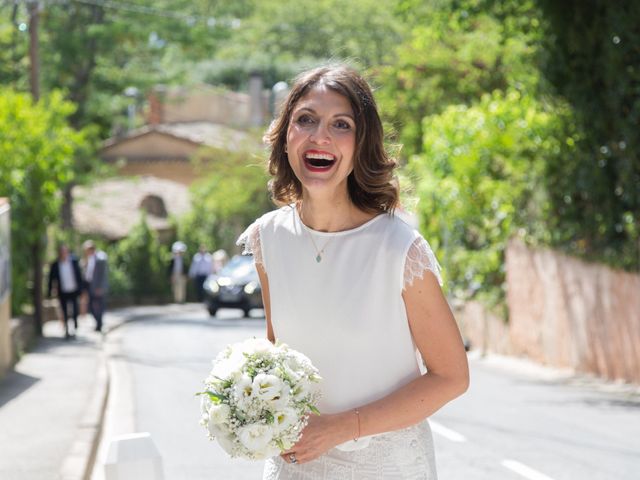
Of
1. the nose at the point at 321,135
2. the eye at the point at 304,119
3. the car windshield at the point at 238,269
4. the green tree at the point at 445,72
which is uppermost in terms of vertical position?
the green tree at the point at 445,72

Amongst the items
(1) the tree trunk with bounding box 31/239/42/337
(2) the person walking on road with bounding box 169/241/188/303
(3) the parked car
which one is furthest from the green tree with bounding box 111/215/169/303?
(1) the tree trunk with bounding box 31/239/42/337

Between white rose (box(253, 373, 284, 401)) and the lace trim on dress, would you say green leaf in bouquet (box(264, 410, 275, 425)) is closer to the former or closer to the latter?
white rose (box(253, 373, 284, 401))

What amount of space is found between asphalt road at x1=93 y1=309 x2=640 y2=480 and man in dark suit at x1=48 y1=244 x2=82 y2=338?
2580 mm

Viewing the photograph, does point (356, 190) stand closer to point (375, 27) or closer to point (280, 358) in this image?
point (280, 358)

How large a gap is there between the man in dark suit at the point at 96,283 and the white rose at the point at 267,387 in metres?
22.4

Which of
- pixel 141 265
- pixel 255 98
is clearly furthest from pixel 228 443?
pixel 255 98

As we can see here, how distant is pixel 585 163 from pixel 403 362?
602 inches

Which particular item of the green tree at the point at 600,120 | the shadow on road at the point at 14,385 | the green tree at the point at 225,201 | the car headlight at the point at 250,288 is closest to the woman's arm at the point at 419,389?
the shadow on road at the point at 14,385

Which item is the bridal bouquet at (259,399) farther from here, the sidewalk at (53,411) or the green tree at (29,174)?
the green tree at (29,174)

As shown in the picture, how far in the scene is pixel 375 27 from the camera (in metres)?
74.4

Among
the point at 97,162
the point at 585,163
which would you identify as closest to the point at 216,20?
the point at 97,162

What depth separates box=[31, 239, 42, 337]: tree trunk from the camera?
23.4 m

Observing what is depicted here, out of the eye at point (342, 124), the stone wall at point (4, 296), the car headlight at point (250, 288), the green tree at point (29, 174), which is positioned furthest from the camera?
the car headlight at point (250, 288)

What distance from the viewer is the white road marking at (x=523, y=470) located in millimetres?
9188
